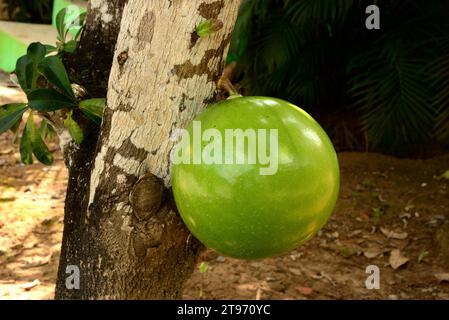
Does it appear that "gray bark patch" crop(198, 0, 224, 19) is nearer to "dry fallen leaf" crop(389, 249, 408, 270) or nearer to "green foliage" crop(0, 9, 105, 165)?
"green foliage" crop(0, 9, 105, 165)

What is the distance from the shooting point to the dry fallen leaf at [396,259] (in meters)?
2.89

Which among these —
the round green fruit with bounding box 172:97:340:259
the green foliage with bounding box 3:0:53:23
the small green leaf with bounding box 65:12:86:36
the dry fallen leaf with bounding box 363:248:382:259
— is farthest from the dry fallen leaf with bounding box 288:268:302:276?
the green foliage with bounding box 3:0:53:23

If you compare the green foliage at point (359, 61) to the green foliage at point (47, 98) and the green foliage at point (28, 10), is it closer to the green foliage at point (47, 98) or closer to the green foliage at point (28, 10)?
the green foliage at point (47, 98)

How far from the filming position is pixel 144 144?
3.77 feet

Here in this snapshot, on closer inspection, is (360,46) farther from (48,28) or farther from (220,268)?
(48,28)

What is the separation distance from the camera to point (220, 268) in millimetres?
2941

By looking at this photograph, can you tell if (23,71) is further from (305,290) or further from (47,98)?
(305,290)

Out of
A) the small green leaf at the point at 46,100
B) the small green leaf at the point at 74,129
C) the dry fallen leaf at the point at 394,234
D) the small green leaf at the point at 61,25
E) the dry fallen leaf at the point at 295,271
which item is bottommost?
the dry fallen leaf at the point at 295,271

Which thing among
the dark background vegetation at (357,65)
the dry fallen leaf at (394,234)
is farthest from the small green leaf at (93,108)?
the dark background vegetation at (357,65)

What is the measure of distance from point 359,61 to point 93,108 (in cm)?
273

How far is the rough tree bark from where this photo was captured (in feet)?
3.62

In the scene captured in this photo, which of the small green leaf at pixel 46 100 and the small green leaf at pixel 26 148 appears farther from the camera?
the small green leaf at pixel 26 148

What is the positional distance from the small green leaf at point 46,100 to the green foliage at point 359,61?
97.8 inches

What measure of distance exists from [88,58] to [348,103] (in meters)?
2.95
